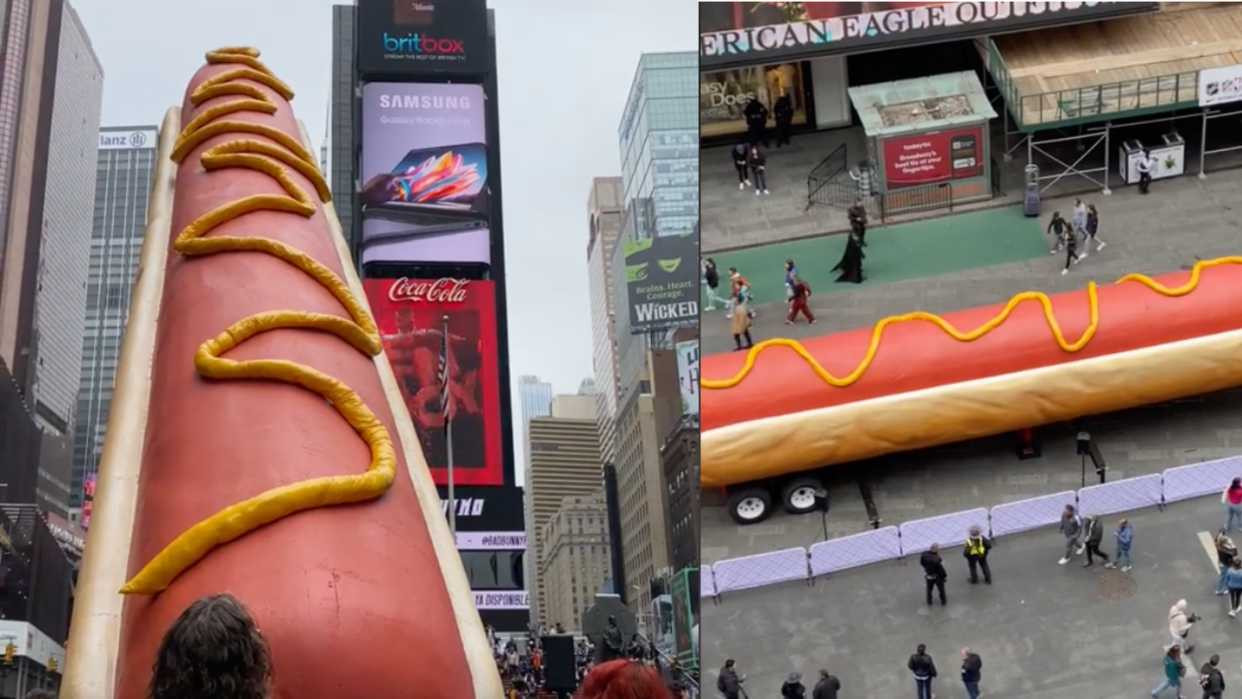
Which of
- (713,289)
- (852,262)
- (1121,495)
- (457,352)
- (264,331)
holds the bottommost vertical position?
(1121,495)

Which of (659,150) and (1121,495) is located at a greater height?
(659,150)

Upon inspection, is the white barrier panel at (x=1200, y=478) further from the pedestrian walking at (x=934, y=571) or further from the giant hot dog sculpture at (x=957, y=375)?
the pedestrian walking at (x=934, y=571)

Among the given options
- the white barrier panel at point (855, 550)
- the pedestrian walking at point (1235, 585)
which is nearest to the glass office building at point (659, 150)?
the white barrier panel at point (855, 550)

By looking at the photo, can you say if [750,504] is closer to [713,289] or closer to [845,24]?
[713,289]

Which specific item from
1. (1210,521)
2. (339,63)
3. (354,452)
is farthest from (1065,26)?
(339,63)

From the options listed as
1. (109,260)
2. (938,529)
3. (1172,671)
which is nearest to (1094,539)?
(938,529)

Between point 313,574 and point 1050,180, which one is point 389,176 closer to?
point 1050,180
